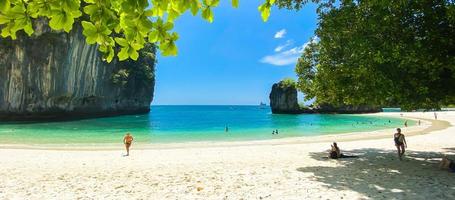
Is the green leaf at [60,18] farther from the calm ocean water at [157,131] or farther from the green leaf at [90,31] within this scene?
the calm ocean water at [157,131]

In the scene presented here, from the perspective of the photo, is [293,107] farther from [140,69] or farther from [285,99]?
[140,69]

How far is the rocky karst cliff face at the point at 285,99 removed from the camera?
12444 centimetres

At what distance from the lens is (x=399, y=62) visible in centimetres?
Result: 1196

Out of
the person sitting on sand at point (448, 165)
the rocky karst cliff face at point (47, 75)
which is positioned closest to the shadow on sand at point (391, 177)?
the person sitting on sand at point (448, 165)

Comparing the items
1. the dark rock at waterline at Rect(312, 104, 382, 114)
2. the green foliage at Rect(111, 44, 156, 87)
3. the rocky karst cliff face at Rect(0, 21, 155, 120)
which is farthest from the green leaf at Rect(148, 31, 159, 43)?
the dark rock at waterline at Rect(312, 104, 382, 114)

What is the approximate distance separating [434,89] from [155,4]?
41.5ft

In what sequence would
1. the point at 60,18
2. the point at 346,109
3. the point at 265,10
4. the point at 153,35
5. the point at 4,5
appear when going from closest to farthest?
the point at 4,5 → the point at 60,18 → the point at 153,35 → the point at 265,10 → the point at 346,109

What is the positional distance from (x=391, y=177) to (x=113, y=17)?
41.7 ft

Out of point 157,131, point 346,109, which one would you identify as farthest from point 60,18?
point 346,109

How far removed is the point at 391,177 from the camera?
1288 centimetres

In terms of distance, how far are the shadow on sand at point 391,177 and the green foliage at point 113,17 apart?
9.08 metres

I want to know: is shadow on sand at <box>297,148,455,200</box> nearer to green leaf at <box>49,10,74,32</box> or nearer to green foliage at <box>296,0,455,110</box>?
green foliage at <box>296,0,455,110</box>

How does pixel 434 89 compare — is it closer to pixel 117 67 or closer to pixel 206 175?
pixel 206 175

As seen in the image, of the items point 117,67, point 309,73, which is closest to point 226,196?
point 309,73
